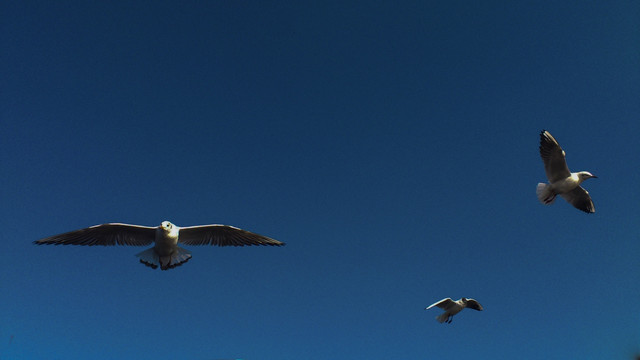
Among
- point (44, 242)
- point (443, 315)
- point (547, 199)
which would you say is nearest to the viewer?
point (44, 242)

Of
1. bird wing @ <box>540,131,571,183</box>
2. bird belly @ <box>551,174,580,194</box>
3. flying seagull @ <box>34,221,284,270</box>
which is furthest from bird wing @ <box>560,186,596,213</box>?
flying seagull @ <box>34,221,284,270</box>

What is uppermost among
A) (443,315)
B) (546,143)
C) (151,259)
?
(546,143)

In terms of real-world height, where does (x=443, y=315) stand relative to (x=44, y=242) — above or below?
below

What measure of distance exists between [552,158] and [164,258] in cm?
1388

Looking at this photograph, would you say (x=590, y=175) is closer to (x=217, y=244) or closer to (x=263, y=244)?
(x=263, y=244)

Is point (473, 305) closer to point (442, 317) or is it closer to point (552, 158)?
point (442, 317)

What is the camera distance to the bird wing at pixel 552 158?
15281 millimetres

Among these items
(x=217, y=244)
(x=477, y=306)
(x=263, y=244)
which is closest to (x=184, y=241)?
(x=217, y=244)

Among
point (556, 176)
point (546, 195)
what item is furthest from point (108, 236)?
point (556, 176)

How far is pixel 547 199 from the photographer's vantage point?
16062 mm

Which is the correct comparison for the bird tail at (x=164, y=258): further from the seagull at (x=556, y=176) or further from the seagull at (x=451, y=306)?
the seagull at (x=556, y=176)

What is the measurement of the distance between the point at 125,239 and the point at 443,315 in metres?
13.5

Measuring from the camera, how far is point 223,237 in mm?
16266

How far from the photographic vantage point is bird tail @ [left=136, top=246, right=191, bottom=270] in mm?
14664
